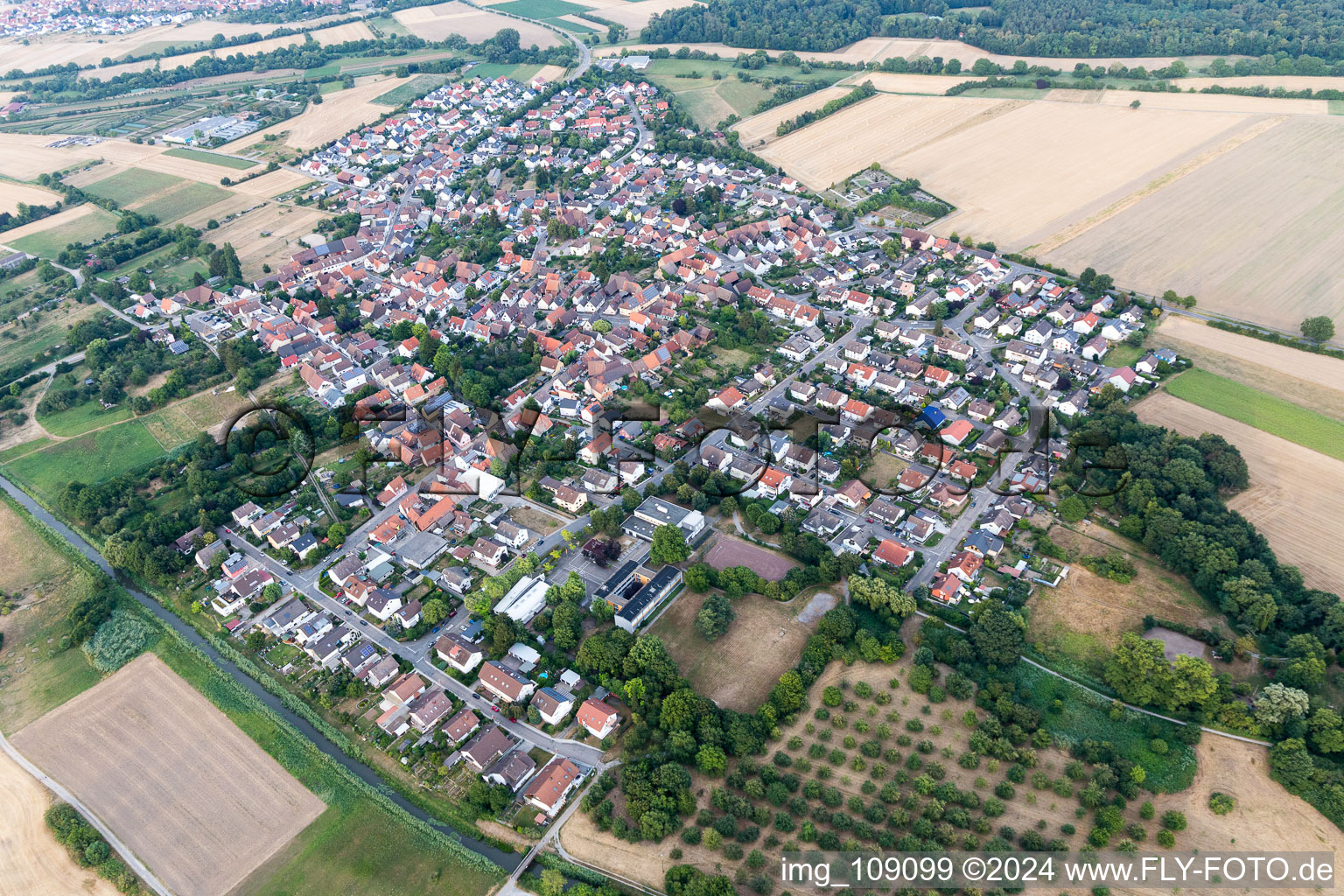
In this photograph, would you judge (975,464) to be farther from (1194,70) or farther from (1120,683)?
(1194,70)

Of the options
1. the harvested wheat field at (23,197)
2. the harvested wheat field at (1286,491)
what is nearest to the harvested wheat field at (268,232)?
the harvested wheat field at (23,197)

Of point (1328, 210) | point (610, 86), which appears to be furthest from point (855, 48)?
point (1328, 210)

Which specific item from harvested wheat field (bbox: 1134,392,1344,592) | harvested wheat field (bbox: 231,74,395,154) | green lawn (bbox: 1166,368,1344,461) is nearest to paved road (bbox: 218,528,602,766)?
harvested wheat field (bbox: 1134,392,1344,592)

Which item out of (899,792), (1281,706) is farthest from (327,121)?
(1281,706)

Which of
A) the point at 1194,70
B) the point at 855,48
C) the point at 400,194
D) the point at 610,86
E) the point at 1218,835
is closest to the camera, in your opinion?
the point at 1218,835

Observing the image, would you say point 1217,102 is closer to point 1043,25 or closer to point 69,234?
point 1043,25

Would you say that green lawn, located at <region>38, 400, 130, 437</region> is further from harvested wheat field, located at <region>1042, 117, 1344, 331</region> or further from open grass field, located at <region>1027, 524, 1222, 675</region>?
harvested wheat field, located at <region>1042, 117, 1344, 331</region>
